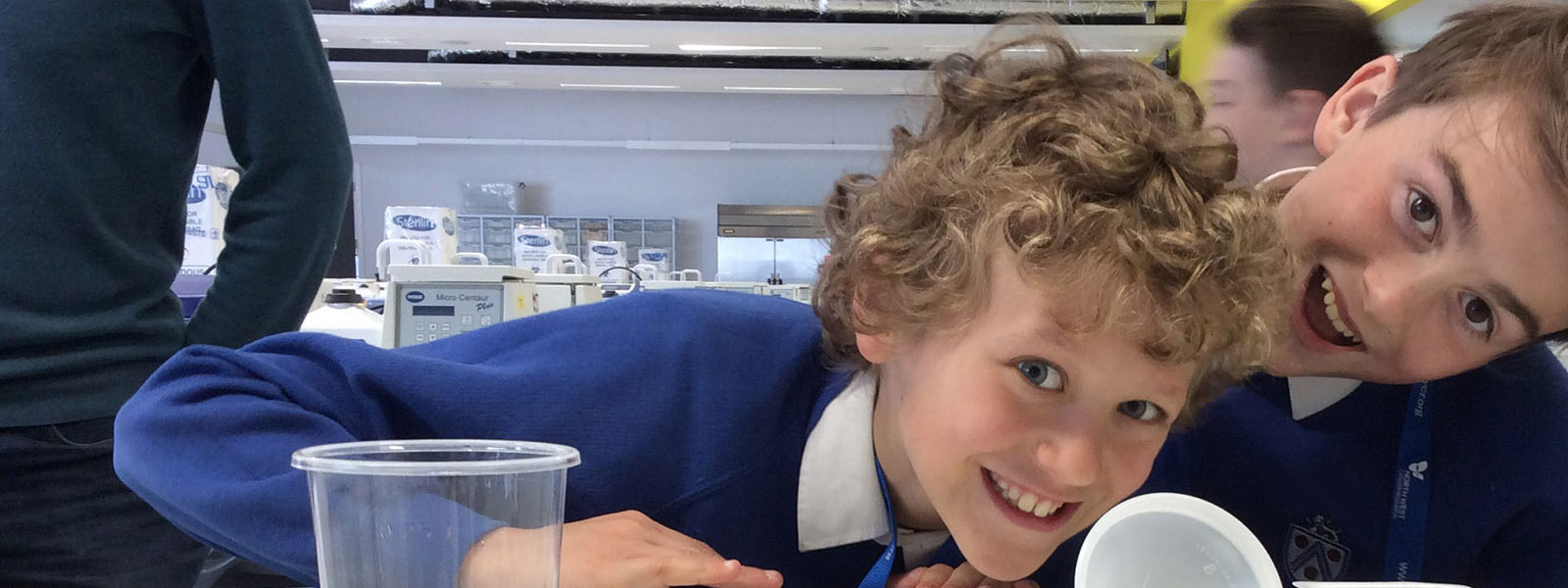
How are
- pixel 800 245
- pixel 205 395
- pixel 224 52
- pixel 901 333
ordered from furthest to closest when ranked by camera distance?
pixel 800 245 < pixel 224 52 < pixel 901 333 < pixel 205 395

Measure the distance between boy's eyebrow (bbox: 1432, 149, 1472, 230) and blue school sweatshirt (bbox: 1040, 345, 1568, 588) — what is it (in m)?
0.30

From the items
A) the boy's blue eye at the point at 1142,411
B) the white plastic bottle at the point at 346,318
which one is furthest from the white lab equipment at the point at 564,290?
the boy's blue eye at the point at 1142,411

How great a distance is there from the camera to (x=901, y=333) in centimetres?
77

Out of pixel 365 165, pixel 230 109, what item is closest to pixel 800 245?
pixel 365 165

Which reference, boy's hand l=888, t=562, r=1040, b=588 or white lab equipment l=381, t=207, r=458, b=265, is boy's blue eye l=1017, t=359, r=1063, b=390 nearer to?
boy's hand l=888, t=562, r=1040, b=588

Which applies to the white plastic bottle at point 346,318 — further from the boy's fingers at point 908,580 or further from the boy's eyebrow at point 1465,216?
the boy's eyebrow at point 1465,216

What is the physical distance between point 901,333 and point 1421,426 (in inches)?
22.4

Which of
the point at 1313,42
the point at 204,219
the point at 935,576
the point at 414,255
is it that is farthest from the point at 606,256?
the point at 935,576

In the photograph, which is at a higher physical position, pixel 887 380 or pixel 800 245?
pixel 887 380

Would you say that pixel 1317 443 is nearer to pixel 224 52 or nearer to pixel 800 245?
pixel 224 52

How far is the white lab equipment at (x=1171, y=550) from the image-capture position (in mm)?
542

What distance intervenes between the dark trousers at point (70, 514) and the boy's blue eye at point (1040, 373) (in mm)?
1017

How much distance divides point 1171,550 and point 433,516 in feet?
1.46

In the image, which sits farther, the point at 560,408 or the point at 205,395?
the point at 560,408
